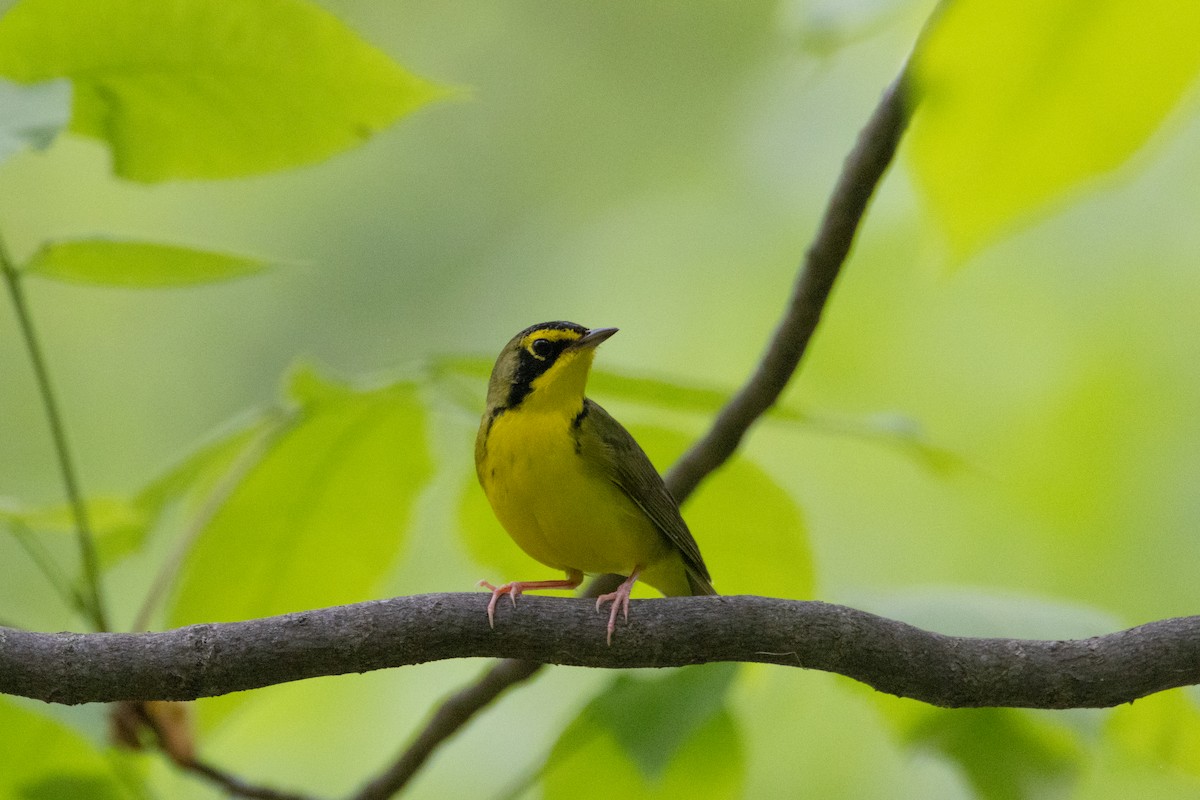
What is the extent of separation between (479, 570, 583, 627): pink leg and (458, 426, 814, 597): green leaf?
0.09 metres

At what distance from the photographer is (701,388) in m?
2.84

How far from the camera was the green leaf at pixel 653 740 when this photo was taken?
2.75 metres

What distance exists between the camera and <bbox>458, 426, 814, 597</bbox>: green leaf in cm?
312

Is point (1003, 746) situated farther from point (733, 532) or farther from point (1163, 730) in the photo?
point (733, 532)

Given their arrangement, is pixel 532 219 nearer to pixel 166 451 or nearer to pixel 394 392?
pixel 166 451

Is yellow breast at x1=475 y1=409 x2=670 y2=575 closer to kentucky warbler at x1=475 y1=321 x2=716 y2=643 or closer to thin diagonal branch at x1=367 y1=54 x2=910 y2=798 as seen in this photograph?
kentucky warbler at x1=475 y1=321 x2=716 y2=643

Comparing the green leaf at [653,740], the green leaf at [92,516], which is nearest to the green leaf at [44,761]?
the green leaf at [92,516]

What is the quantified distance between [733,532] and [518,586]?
2.01 feet

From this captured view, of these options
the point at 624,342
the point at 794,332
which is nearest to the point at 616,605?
the point at 794,332

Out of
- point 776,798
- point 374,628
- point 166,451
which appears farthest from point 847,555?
point 374,628

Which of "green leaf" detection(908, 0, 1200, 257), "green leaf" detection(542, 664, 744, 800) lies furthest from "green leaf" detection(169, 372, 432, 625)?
"green leaf" detection(908, 0, 1200, 257)

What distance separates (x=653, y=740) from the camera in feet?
8.86

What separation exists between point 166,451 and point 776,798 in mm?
5078

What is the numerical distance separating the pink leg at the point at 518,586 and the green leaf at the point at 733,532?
0.09m
